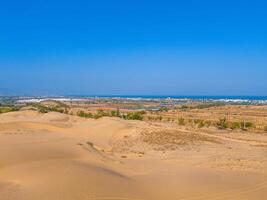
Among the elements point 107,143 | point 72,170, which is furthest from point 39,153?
point 107,143

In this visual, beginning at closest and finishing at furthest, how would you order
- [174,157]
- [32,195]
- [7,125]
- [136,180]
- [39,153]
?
[32,195] < [136,180] < [39,153] < [174,157] < [7,125]

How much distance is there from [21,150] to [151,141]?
12653 mm

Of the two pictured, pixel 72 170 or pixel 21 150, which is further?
pixel 21 150

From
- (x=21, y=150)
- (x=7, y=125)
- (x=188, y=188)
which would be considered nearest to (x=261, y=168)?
(x=188, y=188)

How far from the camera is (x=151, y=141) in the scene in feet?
94.9

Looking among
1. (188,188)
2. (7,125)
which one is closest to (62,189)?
(188,188)

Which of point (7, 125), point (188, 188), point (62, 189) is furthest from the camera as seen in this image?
point (7, 125)

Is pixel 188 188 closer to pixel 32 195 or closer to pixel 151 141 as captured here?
pixel 32 195

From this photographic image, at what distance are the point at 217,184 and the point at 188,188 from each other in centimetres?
147

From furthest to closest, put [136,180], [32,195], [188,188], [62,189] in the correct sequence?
[136,180] → [188,188] → [62,189] → [32,195]

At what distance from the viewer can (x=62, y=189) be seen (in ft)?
38.2

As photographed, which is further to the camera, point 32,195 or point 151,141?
point 151,141

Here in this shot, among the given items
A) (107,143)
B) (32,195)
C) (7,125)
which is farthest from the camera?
(7,125)

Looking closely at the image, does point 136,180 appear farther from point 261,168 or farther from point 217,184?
point 261,168
